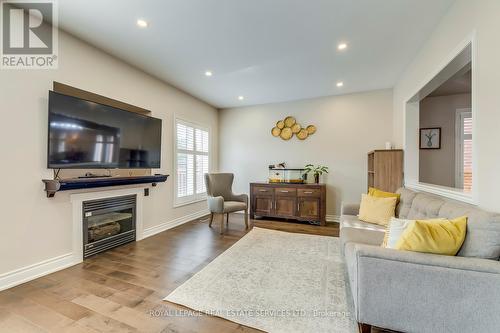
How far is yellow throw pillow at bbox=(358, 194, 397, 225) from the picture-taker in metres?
2.60

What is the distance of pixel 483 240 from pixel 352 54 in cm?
255

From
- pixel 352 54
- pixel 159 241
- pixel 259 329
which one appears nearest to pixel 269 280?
pixel 259 329

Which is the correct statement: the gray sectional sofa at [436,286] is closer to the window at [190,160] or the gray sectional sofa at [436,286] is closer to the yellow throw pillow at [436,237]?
the yellow throw pillow at [436,237]

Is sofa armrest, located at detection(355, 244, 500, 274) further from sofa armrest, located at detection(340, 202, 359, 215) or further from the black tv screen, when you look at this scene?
the black tv screen

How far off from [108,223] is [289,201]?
3184 millimetres

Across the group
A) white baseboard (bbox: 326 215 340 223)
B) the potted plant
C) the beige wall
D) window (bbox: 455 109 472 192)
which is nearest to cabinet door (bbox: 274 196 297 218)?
the potted plant

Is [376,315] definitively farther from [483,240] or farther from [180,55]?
[180,55]

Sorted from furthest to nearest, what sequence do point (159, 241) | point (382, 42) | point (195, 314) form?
point (159, 241) → point (382, 42) → point (195, 314)

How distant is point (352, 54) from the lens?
2.93 metres

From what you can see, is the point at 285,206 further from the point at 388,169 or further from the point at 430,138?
the point at 430,138

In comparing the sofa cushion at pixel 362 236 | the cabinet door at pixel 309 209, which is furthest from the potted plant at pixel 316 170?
the sofa cushion at pixel 362 236

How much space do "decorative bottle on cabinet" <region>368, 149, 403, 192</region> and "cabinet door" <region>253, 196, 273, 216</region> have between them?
6.71 feet

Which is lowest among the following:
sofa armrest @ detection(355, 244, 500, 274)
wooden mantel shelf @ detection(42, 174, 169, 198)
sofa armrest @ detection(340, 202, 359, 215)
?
sofa armrest @ detection(340, 202, 359, 215)

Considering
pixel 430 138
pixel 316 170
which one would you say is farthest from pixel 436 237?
pixel 430 138
